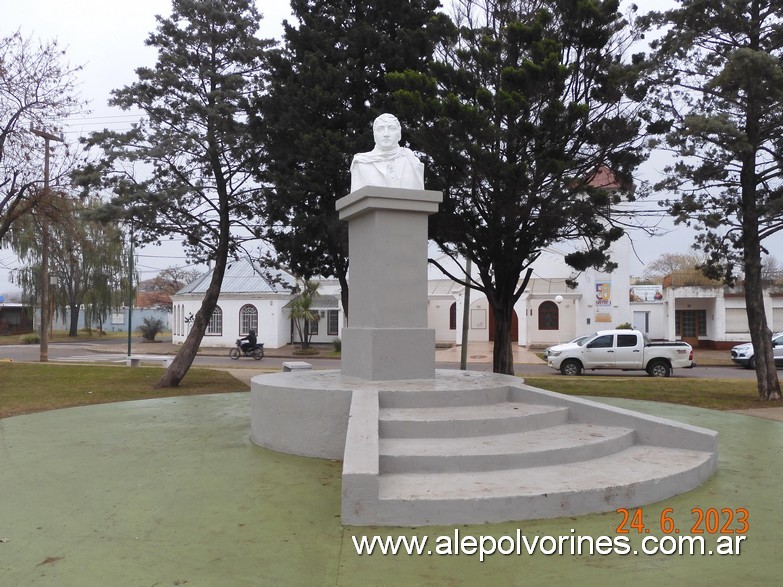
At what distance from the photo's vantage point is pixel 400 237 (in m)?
8.38

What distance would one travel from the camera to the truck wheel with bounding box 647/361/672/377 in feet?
70.8

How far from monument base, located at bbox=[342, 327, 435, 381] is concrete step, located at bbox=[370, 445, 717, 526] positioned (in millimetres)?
2827

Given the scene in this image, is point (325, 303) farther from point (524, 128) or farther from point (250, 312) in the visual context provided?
point (524, 128)

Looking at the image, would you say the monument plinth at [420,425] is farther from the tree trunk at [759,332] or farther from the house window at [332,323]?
the house window at [332,323]

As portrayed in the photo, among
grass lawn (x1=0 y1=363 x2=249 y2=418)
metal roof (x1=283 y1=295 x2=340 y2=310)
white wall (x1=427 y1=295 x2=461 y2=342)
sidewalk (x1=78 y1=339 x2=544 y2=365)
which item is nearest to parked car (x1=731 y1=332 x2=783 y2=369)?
sidewalk (x1=78 y1=339 x2=544 y2=365)

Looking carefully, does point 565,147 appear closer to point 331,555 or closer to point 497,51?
point 497,51

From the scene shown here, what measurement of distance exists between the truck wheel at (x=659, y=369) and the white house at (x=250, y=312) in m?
19.6

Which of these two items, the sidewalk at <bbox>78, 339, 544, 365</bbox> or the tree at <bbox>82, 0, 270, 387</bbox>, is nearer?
the tree at <bbox>82, 0, 270, 387</bbox>

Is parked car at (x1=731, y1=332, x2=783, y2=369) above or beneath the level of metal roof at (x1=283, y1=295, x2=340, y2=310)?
beneath

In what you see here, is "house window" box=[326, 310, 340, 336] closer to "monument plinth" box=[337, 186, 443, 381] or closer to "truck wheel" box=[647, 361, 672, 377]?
"truck wheel" box=[647, 361, 672, 377]

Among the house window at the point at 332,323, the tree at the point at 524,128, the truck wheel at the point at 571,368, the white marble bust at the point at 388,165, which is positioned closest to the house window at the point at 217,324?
the house window at the point at 332,323

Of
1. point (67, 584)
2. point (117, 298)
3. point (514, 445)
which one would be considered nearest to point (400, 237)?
point (514, 445)

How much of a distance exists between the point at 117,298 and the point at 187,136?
33.3 metres

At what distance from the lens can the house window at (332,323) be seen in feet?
126
